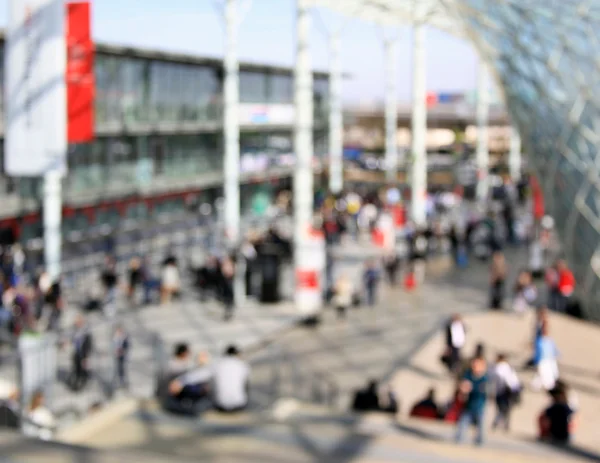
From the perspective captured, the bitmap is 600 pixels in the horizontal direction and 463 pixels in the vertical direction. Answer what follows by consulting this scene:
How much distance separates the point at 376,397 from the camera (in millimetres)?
11625

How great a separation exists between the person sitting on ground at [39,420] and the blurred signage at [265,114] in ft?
113

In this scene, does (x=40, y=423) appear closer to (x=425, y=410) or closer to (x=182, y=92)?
(x=425, y=410)

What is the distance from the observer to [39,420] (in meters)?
9.98

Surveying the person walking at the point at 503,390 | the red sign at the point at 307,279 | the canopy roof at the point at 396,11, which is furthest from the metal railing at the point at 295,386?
the canopy roof at the point at 396,11

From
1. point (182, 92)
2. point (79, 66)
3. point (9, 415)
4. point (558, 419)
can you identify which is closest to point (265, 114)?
point (182, 92)

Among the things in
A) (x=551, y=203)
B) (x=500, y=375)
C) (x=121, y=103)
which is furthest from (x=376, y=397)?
(x=121, y=103)

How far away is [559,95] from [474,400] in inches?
581

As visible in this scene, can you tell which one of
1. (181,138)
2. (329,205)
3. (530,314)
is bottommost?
(530,314)

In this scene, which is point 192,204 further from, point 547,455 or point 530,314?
point 547,455

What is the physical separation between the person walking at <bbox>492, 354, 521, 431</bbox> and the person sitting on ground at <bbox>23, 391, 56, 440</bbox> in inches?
236

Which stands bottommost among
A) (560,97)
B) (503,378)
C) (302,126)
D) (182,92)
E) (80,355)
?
(503,378)

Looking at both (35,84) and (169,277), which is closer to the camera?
(35,84)

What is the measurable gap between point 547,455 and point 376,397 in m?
2.53

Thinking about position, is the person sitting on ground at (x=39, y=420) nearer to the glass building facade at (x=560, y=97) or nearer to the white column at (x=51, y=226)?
the white column at (x=51, y=226)
